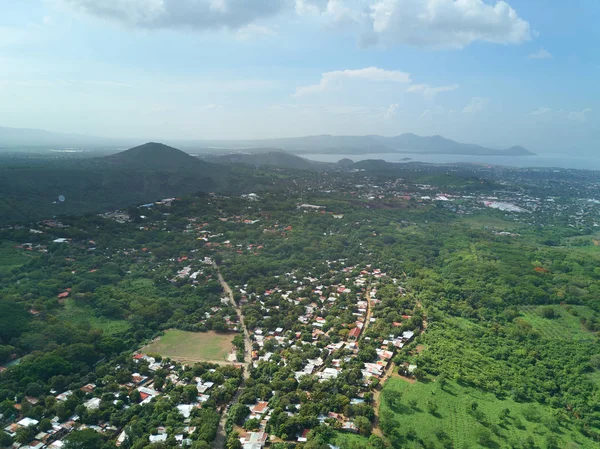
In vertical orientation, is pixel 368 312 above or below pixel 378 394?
above

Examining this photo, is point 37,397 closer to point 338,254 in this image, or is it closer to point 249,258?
point 249,258

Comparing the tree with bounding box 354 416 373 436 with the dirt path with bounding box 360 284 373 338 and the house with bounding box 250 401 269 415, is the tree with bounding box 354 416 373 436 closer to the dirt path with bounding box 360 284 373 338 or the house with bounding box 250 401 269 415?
the house with bounding box 250 401 269 415

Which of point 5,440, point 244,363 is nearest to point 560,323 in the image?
point 244,363

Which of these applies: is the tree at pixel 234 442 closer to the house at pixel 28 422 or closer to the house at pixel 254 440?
the house at pixel 254 440

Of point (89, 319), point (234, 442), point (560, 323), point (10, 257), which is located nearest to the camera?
point (234, 442)

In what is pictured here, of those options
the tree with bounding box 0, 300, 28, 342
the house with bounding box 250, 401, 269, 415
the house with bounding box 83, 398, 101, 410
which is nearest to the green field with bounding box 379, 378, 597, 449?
the house with bounding box 250, 401, 269, 415

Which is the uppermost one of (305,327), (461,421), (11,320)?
(11,320)

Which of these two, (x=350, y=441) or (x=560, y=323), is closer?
(x=350, y=441)

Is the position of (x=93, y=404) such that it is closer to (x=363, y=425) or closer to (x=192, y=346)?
(x=192, y=346)
